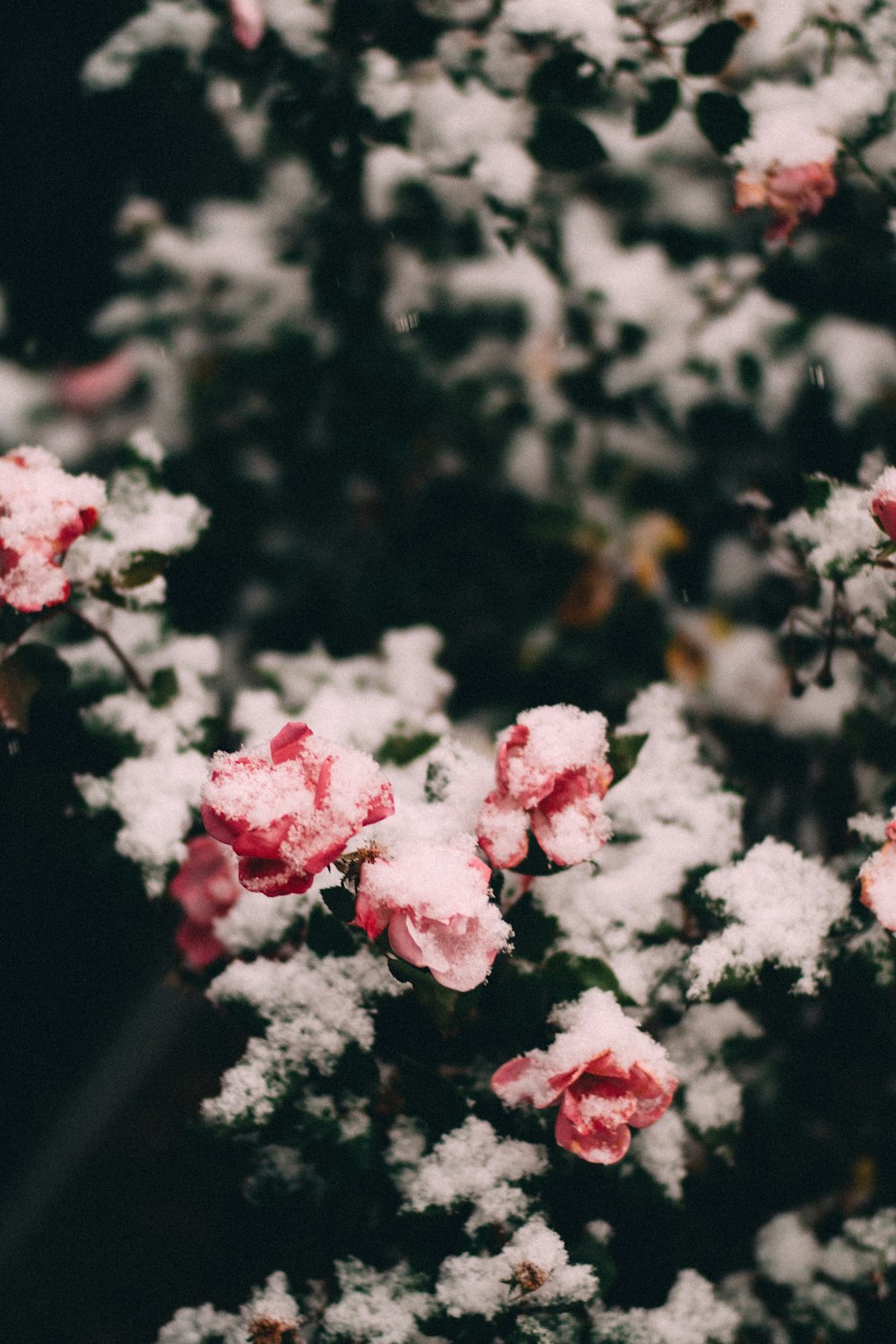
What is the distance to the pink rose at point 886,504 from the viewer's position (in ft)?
2.19

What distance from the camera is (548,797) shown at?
677 mm

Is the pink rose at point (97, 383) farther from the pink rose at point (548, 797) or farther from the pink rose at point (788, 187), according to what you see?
the pink rose at point (548, 797)

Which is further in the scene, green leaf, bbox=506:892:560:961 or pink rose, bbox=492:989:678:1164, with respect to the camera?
green leaf, bbox=506:892:560:961

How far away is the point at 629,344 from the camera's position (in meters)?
1.50

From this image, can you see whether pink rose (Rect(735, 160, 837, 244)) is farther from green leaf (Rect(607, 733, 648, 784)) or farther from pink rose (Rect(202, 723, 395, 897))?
pink rose (Rect(202, 723, 395, 897))

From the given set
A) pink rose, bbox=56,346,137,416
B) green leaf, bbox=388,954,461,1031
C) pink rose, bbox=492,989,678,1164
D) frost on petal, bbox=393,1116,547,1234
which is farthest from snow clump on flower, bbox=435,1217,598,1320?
pink rose, bbox=56,346,137,416

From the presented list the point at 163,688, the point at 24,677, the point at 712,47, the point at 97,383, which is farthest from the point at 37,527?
the point at 97,383

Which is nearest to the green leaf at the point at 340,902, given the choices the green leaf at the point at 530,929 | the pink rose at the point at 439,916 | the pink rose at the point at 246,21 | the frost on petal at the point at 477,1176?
the pink rose at the point at 439,916

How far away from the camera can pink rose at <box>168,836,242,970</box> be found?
97 cm

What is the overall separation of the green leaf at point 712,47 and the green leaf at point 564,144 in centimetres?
13

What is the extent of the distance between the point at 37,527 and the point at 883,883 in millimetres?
681

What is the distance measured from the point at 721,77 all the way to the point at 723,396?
0.44 meters

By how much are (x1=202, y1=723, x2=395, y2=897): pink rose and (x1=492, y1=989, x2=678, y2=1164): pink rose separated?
23 cm

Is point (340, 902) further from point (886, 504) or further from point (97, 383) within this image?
point (97, 383)
